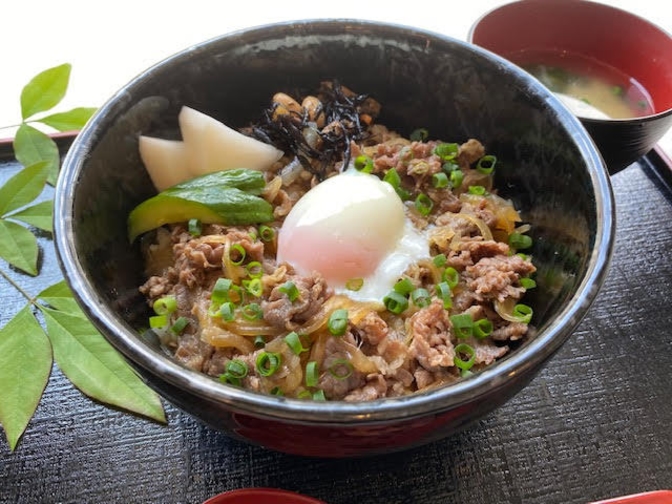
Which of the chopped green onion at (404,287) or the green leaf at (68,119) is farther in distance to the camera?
the green leaf at (68,119)

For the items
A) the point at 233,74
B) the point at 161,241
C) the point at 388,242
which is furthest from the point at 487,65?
the point at 161,241

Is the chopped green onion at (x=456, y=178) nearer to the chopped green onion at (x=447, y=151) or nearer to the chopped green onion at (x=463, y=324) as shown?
the chopped green onion at (x=447, y=151)

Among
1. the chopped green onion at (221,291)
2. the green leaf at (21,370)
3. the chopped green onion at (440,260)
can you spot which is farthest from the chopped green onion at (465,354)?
the green leaf at (21,370)

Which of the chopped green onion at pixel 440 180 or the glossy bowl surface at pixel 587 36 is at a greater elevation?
the glossy bowl surface at pixel 587 36

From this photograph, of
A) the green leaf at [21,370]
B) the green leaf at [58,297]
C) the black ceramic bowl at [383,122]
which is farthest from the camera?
the green leaf at [58,297]

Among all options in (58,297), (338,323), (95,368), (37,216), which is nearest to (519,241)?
(338,323)

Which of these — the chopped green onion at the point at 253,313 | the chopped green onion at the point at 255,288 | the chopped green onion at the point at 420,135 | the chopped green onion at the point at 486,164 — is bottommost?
the chopped green onion at the point at 253,313

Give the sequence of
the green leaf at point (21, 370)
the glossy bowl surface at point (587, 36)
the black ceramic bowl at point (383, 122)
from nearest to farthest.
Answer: the black ceramic bowl at point (383, 122) → the green leaf at point (21, 370) → the glossy bowl surface at point (587, 36)

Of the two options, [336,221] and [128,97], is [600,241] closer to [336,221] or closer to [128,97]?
[336,221]
